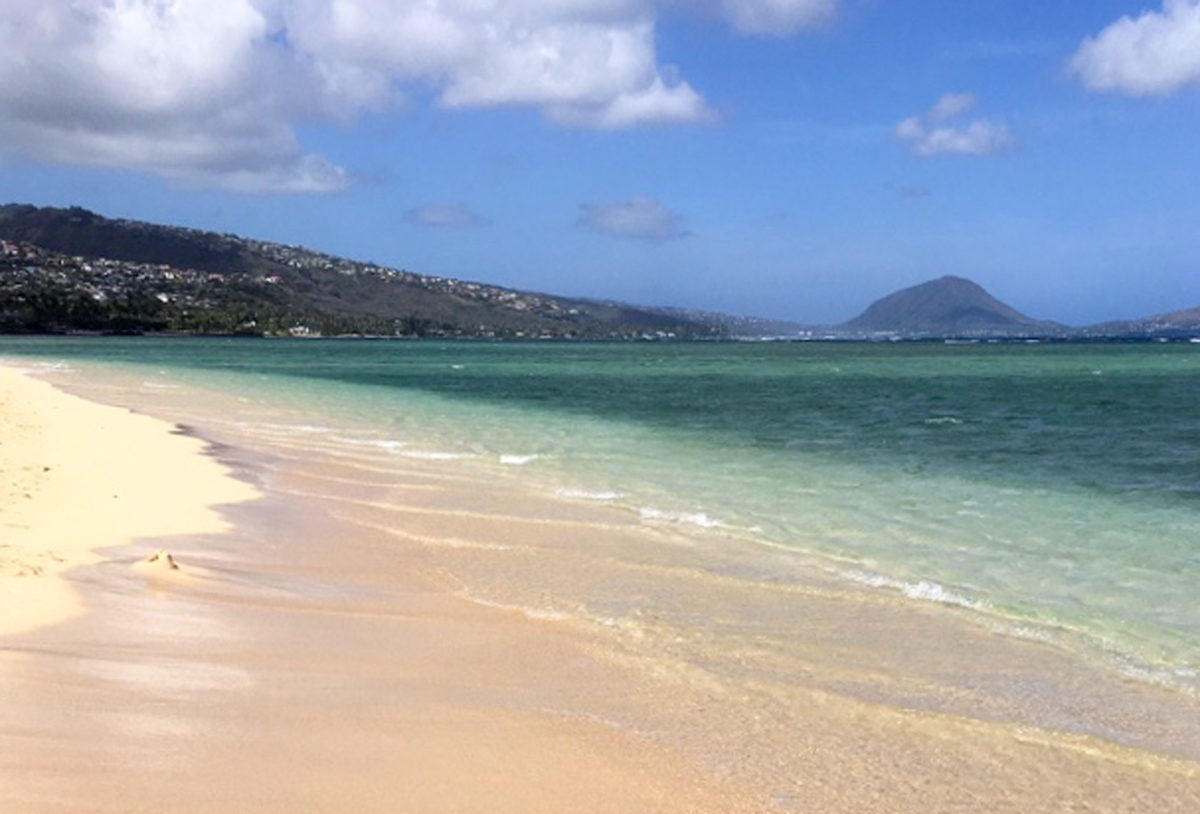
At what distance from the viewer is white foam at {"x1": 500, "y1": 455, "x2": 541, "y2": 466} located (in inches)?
745

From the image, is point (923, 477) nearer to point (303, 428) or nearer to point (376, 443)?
point (376, 443)

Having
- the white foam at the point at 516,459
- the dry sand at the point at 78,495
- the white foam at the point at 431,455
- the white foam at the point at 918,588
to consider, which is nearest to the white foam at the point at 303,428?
the dry sand at the point at 78,495

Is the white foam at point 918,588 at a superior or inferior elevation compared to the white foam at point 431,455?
superior

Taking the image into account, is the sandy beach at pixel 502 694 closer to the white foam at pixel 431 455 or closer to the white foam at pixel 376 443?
the white foam at pixel 431 455

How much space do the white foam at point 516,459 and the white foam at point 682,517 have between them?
550cm

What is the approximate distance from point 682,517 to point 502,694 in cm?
705

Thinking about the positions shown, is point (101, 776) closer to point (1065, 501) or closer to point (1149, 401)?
point (1065, 501)

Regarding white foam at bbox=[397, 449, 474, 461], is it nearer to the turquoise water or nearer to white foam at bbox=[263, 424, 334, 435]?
the turquoise water

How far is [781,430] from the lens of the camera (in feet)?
89.7

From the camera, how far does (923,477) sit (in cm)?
1803

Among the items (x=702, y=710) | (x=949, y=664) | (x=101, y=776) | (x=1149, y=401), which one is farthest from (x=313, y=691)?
(x=1149, y=401)

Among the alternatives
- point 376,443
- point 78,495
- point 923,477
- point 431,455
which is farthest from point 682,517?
point 376,443

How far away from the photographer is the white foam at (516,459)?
1893cm

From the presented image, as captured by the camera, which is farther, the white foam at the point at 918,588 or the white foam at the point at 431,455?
the white foam at the point at 431,455
